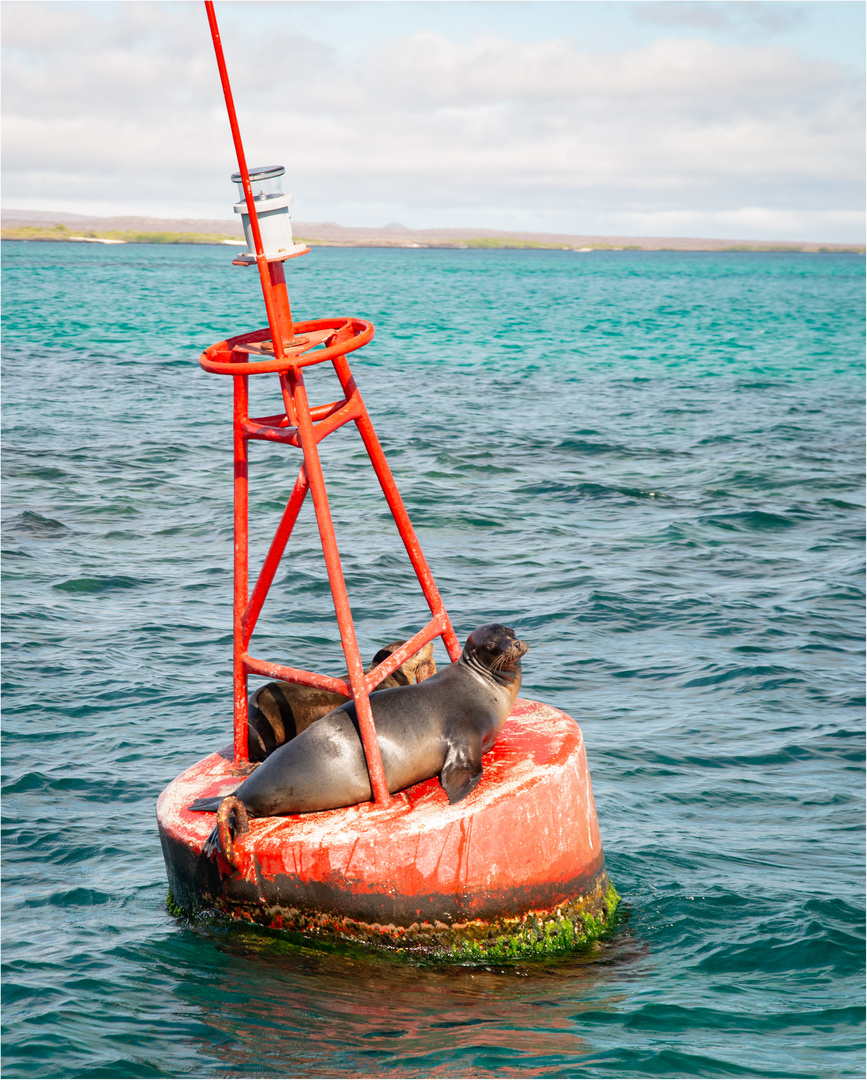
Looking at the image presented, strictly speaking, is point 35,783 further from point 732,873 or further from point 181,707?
point 732,873

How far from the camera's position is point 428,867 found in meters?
5.20

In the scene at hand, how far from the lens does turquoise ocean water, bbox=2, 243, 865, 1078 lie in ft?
17.0

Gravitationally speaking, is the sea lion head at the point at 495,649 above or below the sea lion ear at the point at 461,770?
above

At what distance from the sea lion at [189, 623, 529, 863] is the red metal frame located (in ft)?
0.48

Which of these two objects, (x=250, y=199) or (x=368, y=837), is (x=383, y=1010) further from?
(x=250, y=199)

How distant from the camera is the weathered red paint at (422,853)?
5.20 metres

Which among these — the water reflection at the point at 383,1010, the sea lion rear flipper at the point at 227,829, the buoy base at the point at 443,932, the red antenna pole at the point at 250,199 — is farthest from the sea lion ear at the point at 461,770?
the red antenna pole at the point at 250,199

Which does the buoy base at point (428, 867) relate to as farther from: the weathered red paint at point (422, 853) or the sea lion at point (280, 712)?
the sea lion at point (280, 712)

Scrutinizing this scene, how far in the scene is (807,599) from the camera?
1244 cm

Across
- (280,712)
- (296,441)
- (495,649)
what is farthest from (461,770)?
(296,441)

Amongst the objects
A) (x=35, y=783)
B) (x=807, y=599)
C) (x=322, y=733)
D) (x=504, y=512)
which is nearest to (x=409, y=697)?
(x=322, y=733)

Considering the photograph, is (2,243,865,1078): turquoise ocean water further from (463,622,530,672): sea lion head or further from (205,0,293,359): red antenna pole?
(205,0,293,359): red antenna pole

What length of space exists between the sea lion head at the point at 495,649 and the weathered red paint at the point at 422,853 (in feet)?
1.58

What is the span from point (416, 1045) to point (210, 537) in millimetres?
10343
